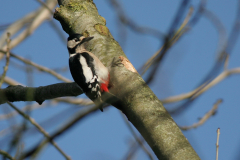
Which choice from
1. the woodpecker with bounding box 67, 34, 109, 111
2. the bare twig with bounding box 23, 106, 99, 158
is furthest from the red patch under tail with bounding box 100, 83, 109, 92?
the bare twig with bounding box 23, 106, 99, 158

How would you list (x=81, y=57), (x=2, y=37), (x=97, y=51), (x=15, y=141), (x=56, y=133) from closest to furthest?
(x=56, y=133) → (x=15, y=141) → (x=97, y=51) → (x=81, y=57) → (x=2, y=37)

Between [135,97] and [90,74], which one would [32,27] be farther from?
[135,97]

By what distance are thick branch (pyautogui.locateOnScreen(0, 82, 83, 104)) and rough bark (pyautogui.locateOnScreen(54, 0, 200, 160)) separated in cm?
53

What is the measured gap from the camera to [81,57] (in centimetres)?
405

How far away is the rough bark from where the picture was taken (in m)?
2.11

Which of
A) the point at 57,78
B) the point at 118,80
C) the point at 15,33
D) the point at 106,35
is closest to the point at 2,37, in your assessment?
the point at 15,33

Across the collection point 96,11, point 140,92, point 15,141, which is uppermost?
point 96,11

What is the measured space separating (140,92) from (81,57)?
178 centimetres

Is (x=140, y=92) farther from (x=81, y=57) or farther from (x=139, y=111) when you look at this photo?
(x=81, y=57)

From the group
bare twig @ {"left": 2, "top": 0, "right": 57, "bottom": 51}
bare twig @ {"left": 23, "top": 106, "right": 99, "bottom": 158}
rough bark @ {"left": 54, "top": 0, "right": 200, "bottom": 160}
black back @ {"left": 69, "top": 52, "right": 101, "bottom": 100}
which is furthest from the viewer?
bare twig @ {"left": 2, "top": 0, "right": 57, "bottom": 51}

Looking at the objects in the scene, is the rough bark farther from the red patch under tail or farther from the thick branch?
the thick branch

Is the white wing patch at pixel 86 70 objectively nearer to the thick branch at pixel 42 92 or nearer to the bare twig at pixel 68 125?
the thick branch at pixel 42 92

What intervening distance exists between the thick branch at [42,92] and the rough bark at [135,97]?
0.53 metres

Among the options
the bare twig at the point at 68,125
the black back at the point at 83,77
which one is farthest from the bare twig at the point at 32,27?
the bare twig at the point at 68,125
